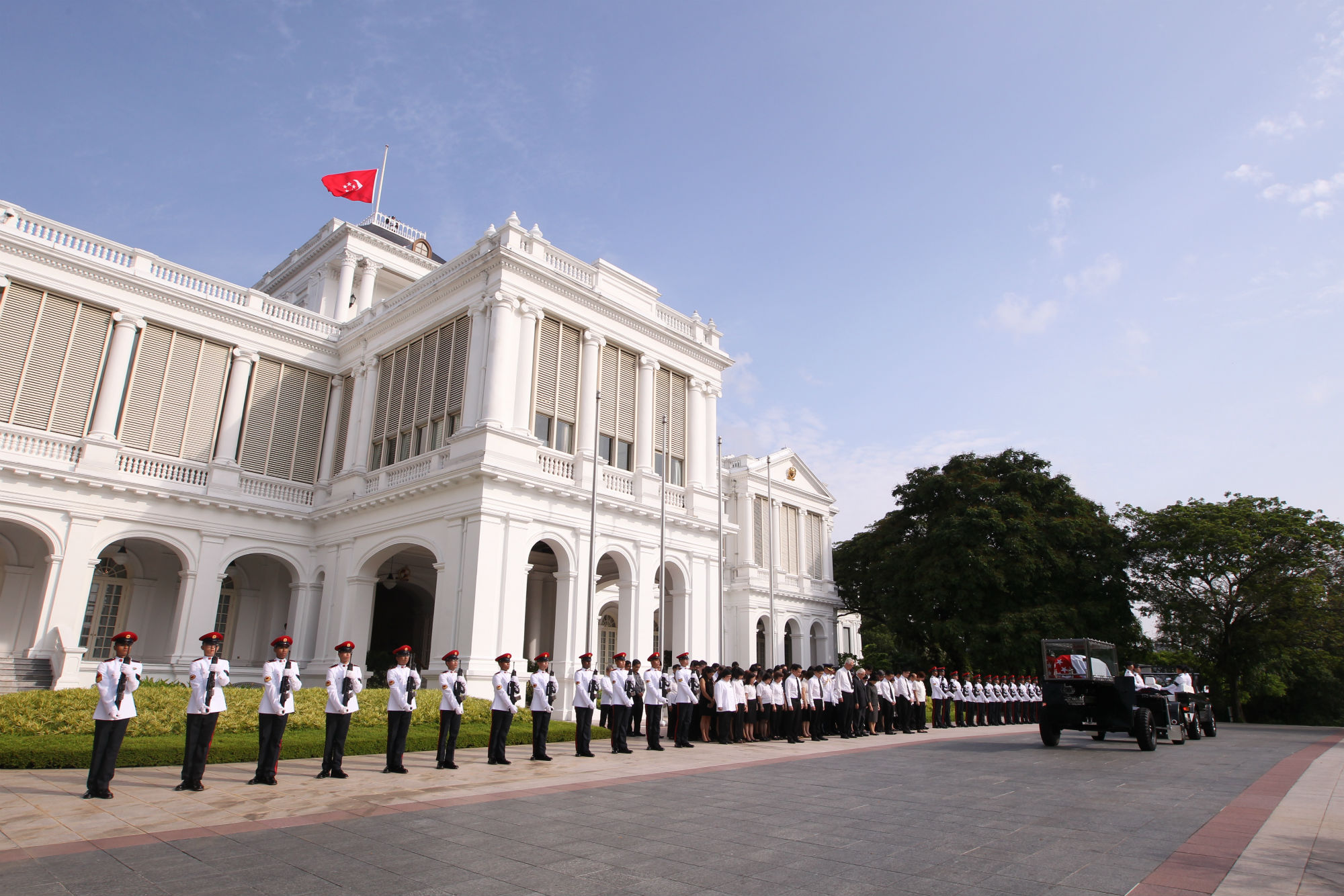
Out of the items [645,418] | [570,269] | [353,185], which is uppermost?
[353,185]

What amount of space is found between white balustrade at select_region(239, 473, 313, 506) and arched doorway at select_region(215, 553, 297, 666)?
193cm

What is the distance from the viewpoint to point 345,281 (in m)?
32.6

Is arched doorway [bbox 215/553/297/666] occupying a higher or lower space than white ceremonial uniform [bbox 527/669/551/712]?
higher

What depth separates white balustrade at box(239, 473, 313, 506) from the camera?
960 inches

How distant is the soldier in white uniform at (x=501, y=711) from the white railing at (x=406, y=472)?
986cm

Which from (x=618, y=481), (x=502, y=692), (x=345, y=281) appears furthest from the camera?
(x=345, y=281)

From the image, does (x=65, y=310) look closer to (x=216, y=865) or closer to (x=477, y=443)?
(x=477, y=443)

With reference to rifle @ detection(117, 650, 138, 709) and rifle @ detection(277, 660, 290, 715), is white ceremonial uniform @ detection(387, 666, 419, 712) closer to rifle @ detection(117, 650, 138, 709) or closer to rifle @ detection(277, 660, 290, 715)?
rifle @ detection(277, 660, 290, 715)

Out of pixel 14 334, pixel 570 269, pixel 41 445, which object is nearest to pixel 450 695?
pixel 570 269

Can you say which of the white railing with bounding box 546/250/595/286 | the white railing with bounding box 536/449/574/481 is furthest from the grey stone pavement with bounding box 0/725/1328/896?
the white railing with bounding box 546/250/595/286

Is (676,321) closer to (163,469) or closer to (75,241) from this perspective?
(163,469)

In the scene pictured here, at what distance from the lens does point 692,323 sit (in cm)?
2805

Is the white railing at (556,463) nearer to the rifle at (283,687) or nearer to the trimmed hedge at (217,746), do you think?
the trimmed hedge at (217,746)

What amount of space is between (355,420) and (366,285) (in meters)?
9.82
